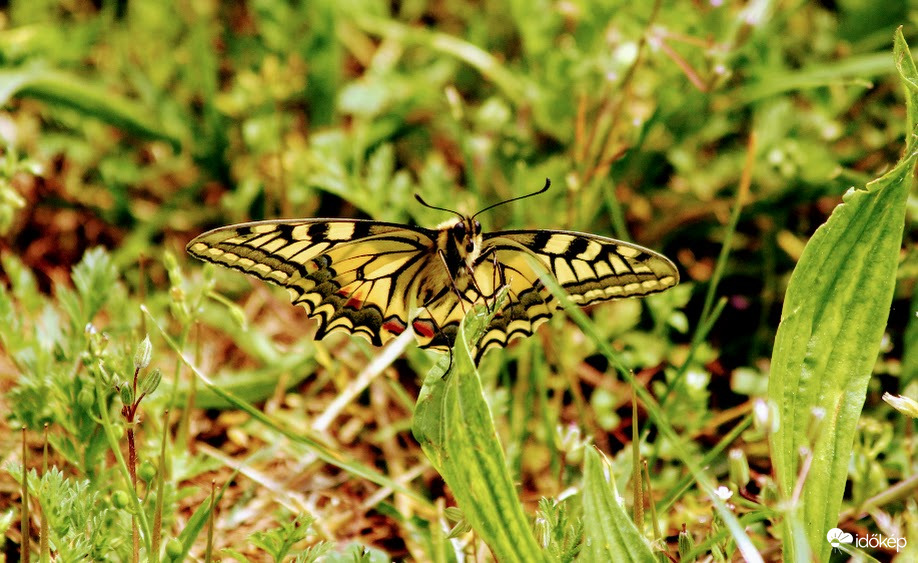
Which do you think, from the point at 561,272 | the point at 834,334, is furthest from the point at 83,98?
the point at 834,334

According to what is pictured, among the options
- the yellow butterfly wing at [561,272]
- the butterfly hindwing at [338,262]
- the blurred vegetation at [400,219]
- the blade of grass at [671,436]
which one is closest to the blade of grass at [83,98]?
the blurred vegetation at [400,219]

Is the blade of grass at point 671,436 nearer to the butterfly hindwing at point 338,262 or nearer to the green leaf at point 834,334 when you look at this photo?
the green leaf at point 834,334

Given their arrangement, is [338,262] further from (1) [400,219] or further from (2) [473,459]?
(2) [473,459]

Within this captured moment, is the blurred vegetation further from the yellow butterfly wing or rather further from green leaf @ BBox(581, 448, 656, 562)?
the yellow butterfly wing

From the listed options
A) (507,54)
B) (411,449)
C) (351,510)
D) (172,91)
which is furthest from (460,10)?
(351,510)

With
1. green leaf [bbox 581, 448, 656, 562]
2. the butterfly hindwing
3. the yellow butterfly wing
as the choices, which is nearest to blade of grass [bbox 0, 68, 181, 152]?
the butterfly hindwing

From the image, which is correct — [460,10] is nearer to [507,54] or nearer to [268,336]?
[507,54]

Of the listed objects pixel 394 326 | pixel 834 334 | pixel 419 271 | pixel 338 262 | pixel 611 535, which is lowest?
pixel 611 535
